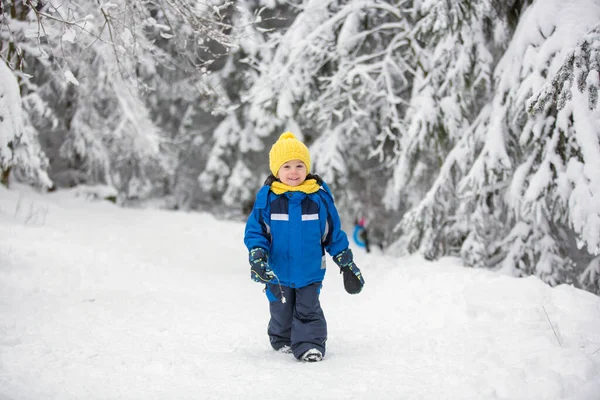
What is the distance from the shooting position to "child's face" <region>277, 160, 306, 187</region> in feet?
12.3

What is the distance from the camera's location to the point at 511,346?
340 centimetres

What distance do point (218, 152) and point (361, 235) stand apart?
17.1ft

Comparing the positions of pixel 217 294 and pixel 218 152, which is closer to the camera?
pixel 217 294

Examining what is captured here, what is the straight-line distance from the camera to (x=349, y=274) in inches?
145

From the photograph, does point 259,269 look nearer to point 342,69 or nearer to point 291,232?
point 291,232

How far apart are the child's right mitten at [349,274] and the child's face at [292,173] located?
651 mm

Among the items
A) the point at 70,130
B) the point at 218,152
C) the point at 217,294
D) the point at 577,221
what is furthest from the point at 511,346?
the point at 218,152

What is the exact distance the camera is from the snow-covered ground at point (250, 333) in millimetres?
2812

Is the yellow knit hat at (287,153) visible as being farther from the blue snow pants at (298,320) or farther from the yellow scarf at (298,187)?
the blue snow pants at (298,320)

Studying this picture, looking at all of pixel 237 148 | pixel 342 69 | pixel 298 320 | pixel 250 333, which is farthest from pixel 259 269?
pixel 237 148

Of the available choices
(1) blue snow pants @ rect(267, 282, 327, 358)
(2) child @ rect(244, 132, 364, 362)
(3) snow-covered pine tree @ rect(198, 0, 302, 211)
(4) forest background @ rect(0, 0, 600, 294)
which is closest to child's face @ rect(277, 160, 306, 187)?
(2) child @ rect(244, 132, 364, 362)

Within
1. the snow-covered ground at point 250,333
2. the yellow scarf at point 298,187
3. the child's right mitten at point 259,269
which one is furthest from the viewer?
the yellow scarf at point 298,187

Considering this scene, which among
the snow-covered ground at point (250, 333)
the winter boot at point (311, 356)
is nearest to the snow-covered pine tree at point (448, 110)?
the snow-covered ground at point (250, 333)

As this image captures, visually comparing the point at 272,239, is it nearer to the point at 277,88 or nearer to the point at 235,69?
the point at 277,88
